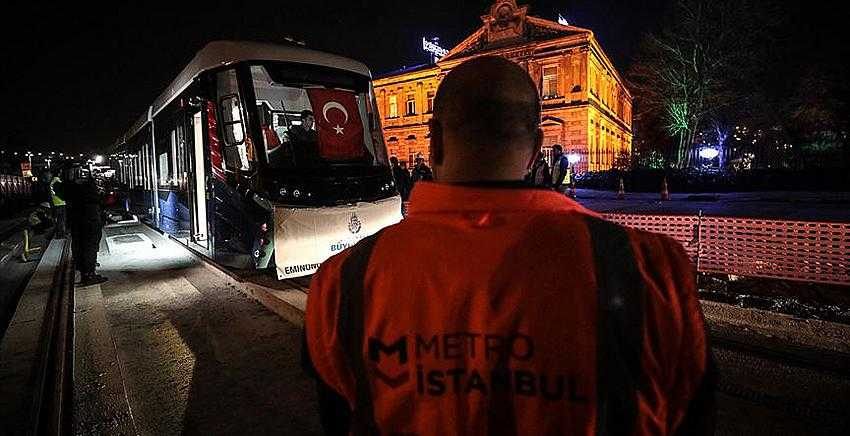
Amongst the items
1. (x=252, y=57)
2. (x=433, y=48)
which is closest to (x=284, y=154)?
(x=252, y=57)

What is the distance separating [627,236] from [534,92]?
425 millimetres

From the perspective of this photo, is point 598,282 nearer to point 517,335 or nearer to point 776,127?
point 517,335

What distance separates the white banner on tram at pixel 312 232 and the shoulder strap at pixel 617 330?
5.06m

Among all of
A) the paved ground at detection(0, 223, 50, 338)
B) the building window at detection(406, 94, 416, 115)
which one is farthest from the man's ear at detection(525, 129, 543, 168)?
the building window at detection(406, 94, 416, 115)

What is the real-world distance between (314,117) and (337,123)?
0.34 m

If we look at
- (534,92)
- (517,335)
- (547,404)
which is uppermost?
(534,92)

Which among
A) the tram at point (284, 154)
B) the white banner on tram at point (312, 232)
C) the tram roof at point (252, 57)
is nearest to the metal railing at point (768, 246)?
the white banner on tram at point (312, 232)

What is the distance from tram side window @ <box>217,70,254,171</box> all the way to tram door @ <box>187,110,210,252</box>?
3.82 ft

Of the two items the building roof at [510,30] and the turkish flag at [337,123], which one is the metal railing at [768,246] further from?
the building roof at [510,30]

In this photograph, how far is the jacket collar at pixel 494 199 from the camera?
112 cm

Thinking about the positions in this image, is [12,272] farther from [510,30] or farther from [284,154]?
[510,30]

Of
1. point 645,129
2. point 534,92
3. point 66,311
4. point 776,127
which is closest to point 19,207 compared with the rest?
point 66,311

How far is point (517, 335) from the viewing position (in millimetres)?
1058

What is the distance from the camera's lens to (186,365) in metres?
Answer: 4.48
